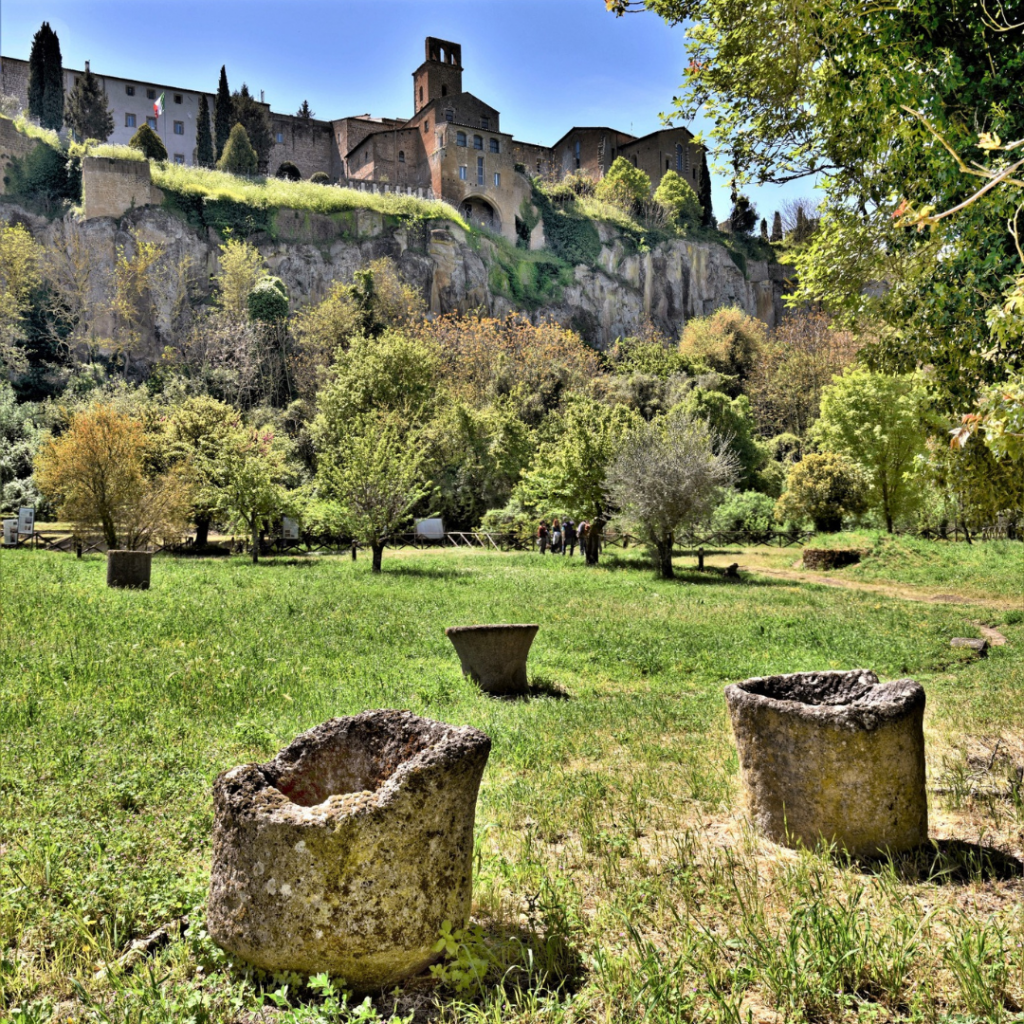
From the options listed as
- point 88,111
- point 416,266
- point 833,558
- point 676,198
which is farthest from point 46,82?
point 833,558

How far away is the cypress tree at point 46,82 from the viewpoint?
67250mm

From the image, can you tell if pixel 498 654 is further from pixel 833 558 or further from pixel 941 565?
pixel 941 565

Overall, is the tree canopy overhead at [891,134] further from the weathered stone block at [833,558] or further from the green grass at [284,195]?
the green grass at [284,195]

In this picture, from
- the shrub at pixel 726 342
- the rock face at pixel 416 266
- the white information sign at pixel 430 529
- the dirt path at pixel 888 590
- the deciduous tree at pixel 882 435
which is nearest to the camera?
the dirt path at pixel 888 590

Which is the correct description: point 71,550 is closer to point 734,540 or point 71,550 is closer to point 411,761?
point 734,540

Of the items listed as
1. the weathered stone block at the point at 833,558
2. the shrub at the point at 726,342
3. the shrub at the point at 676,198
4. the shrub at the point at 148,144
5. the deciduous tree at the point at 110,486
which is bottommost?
the weathered stone block at the point at 833,558

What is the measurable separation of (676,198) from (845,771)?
301 ft

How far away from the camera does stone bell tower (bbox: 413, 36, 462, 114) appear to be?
75.8 metres

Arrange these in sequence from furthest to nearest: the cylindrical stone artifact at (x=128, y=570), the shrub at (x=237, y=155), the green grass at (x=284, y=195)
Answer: the shrub at (x=237, y=155)
the green grass at (x=284, y=195)
the cylindrical stone artifact at (x=128, y=570)

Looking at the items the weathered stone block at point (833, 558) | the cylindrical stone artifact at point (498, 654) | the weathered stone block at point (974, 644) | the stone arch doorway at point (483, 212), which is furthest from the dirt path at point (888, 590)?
the stone arch doorway at point (483, 212)

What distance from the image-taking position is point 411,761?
9.87 ft

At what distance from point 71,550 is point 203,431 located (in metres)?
8.77

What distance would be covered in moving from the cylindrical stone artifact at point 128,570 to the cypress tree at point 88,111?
68.6 m

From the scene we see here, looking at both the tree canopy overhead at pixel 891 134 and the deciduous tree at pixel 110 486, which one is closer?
the tree canopy overhead at pixel 891 134
